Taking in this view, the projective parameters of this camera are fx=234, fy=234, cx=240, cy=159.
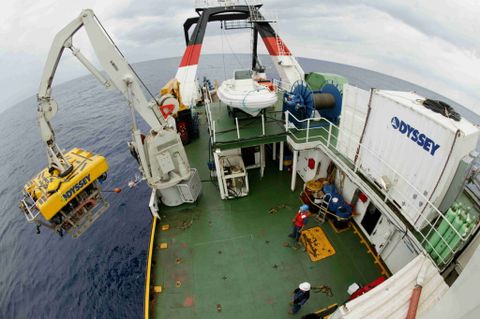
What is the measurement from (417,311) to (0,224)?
98.0 feet

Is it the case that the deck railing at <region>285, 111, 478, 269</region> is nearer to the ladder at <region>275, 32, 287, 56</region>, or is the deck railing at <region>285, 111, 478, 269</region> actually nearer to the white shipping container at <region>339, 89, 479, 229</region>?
the white shipping container at <region>339, 89, 479, 229</region>

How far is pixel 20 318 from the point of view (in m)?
12.5

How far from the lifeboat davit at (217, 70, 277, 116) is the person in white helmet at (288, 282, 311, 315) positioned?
289 inches

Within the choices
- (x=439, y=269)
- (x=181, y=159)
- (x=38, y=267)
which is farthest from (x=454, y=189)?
(x=38, y=267)

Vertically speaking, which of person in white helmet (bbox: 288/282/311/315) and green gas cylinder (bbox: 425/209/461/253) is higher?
green gas cylinder (bbox: 425/209/461/253)

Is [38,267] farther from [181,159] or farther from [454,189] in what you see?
[454,189]

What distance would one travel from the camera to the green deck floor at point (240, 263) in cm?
791

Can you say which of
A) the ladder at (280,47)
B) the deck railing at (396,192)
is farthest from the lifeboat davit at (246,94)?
the ladder at (280,47)

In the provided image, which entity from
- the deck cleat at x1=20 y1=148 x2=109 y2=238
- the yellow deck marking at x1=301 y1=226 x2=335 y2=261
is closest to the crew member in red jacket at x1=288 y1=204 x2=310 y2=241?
the yellow deck marking at x1=301 y1=226 x2=335 y2=261

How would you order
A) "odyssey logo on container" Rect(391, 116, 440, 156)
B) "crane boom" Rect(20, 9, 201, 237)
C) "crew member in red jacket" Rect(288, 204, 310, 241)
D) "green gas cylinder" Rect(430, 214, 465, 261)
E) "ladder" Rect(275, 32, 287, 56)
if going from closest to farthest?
"green gas cylinder" Rect(430, 214, 465, 261)
"odyssey logo on container" Rect(391, 116, 440, 156)
"crane boom" Rect(20, 9, 201, 237)
"crew member in red jacket" Rect(288, 204, 310, 241)
"ladder" Rect(275, 32, 287, 56)

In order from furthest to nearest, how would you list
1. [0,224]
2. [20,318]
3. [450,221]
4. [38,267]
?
1. [0,224]
2. [38,267]
3. [20,318]
4. [450,221]

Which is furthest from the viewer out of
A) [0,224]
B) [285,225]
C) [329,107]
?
[0,224]

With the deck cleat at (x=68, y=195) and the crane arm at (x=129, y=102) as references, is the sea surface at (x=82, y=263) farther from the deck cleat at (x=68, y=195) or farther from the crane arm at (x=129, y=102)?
the crane arm at (x=129, y=102)

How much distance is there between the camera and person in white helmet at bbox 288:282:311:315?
684 centimetres
